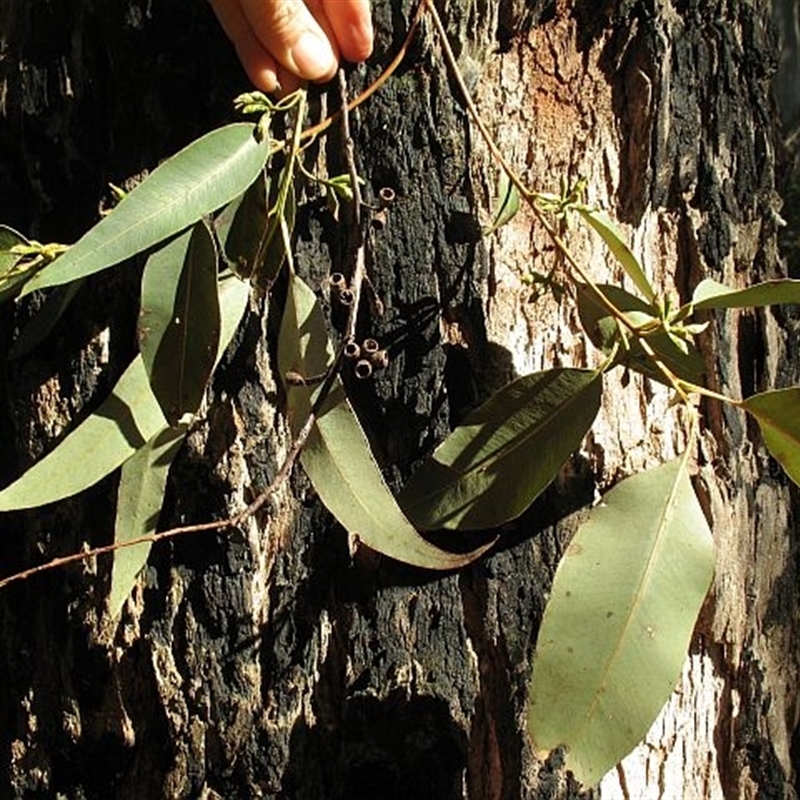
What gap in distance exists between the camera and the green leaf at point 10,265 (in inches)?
40.3

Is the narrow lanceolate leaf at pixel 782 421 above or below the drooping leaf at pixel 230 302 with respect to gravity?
below

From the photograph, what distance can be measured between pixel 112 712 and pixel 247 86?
1.81ft

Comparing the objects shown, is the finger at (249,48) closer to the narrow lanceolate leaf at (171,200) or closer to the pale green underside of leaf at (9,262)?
the narrow lanceolate leaf at (171,200)

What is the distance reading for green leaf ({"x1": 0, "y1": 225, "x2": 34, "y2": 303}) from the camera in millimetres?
1023

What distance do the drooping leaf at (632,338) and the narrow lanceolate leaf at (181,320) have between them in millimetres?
306

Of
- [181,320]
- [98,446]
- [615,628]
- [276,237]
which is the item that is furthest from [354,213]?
[615,628]

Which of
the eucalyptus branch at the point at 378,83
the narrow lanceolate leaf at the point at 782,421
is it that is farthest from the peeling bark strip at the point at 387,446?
the narrow lanceolate leaf at the point at 782,421

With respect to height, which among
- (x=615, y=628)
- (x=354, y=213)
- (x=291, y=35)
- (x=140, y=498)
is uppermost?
(x=291, y=35)

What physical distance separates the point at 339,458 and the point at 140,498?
0.18 meters

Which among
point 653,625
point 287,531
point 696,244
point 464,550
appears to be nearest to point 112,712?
point 287,531

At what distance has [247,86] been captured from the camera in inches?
41.2

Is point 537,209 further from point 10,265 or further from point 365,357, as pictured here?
point 10,265

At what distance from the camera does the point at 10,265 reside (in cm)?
103

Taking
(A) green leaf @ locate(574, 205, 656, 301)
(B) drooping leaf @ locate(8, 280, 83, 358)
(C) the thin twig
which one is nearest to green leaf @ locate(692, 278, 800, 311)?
(A) green leaf @ locate(574, 205, 656, 301)
